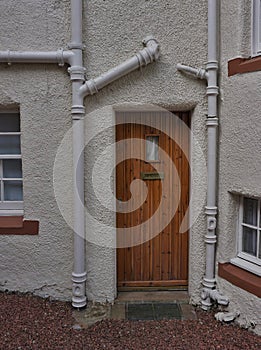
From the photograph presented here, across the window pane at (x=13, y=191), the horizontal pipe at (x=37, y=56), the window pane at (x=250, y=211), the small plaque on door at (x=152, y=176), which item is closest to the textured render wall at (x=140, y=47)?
the horizontal pipe at (x=37, y=56)

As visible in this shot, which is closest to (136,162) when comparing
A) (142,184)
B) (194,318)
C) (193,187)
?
(142,184)

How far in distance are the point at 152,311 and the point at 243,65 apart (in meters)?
3.41

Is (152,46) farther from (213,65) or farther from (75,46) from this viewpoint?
(75,46)

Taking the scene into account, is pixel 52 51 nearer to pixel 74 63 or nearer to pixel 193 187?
pixel 74 63

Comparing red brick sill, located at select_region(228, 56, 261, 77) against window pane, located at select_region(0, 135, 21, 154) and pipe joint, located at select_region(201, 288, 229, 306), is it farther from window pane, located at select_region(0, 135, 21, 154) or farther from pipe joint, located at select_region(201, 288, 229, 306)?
window pane, located at select_region(0, 135, 21, 154)

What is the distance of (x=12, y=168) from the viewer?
190 inches

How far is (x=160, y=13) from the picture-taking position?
430 centimetres

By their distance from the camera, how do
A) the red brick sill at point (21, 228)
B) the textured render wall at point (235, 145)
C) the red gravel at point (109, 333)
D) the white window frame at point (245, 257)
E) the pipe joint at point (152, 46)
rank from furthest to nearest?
the red brick sill at point (21, 228), the pipe joint at point (152, 46), the white window frame at point (245, 257), the textured render wall at point (235, 145), the red gravel at point (109, 333)

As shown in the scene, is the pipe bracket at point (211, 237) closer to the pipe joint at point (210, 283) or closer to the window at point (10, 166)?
the pipe joint at point (210, 283)

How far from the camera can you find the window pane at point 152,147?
15.6ft

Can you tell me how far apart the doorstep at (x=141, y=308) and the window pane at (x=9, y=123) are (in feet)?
9.01

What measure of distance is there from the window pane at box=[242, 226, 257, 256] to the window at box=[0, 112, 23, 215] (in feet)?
10.5

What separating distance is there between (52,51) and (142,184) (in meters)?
2.22

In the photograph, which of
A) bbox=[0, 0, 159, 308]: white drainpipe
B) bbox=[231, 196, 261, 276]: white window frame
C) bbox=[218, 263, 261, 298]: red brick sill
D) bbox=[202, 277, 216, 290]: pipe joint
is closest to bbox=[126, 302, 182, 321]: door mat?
bbox=[202, 277, 216, 290]: pipe joint
